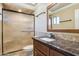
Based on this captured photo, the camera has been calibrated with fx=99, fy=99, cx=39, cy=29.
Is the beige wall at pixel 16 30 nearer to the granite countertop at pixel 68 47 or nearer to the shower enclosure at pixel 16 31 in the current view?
the shower enclosure at pixel 16 31

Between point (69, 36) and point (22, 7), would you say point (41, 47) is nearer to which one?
point (69, 36)

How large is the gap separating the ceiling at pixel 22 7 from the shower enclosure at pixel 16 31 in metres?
0.06

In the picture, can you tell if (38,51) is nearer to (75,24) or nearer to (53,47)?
(53,47)

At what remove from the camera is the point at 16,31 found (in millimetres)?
1383

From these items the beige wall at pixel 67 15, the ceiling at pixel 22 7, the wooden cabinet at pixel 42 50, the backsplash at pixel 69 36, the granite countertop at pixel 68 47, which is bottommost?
the wooden cabinet at pixel 42 50

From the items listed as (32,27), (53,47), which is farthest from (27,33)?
(53,47)

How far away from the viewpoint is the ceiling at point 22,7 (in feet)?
4.42

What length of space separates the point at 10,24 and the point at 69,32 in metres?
0.87

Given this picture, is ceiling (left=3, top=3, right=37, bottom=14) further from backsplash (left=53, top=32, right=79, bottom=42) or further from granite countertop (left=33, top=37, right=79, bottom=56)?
backsplash (left=53, top=32, right=79, bottom=42)

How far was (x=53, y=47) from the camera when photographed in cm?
117

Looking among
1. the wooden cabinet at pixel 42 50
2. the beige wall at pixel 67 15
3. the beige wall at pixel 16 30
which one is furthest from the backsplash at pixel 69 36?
the beige wall at pixel 16 30

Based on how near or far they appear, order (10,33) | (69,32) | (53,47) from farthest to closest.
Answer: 1. (69,32)
2. (10,33)
3. (53,47)

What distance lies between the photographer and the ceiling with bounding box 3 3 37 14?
1347mm

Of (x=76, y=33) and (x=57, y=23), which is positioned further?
(x=57, y=23)
